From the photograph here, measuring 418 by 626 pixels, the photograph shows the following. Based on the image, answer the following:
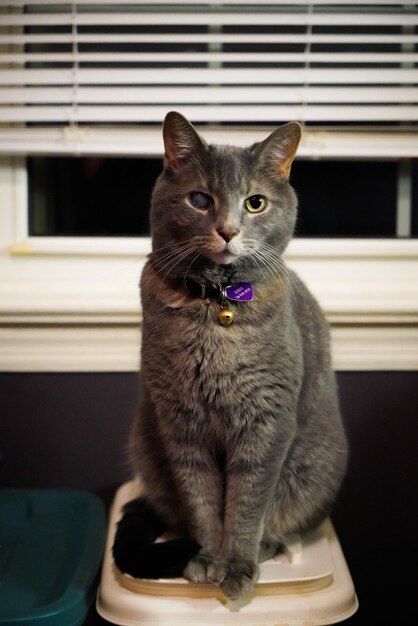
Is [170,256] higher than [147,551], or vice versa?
[170,256]

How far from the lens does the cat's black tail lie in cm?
107

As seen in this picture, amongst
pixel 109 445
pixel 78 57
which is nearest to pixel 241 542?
pixel 109 445

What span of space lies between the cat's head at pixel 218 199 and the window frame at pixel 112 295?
45cm

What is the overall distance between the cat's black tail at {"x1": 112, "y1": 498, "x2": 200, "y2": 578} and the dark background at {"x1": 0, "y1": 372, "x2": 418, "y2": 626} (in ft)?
1.33

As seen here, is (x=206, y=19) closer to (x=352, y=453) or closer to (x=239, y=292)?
(x=239, y=292)

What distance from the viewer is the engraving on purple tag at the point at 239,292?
109 cm

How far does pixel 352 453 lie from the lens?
1609mm

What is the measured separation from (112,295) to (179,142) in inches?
20.9

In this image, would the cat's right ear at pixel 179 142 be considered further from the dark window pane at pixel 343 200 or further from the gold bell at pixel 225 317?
the dark window pane at pixel 343 200

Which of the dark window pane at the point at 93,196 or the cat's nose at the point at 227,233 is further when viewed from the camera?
the dark window pane at the point at 93,196

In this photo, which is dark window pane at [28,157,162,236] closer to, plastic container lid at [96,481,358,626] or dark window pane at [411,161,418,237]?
dark window pane at [411,161,418,237]

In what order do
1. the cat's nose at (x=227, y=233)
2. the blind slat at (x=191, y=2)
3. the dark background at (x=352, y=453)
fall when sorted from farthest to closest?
the dark background at (x=352, y=453) < the blind slat at (x=191, y=2) < the cat's nose at (x=227, y=233)

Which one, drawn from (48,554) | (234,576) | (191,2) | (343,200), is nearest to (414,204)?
(343,200)

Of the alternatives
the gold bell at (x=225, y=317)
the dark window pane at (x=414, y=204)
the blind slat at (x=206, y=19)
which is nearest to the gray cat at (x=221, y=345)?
the gold bell at (x=225, y=317)
